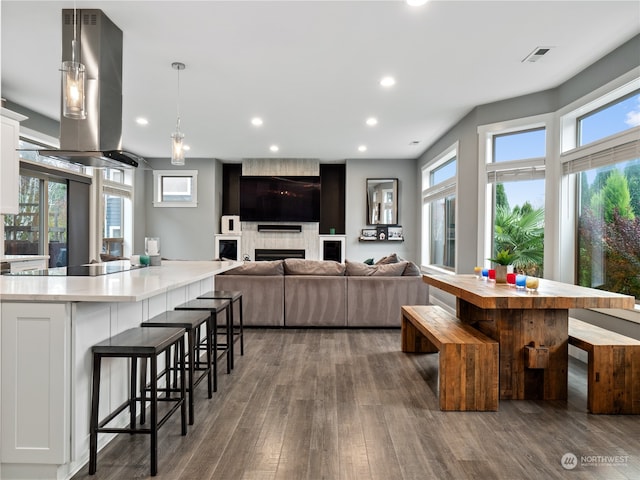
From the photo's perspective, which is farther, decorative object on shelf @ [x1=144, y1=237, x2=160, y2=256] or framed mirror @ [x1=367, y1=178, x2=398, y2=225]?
framed mirror @ [x1=367, y1=178, x2=398, y2=225]

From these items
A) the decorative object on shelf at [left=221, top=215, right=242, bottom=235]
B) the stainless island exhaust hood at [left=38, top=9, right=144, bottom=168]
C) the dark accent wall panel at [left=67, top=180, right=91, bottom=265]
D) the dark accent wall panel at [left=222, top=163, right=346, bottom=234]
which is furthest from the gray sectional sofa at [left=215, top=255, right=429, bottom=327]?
the dark accent wall panel at [left=222, top=163, right=346, bottom=234]

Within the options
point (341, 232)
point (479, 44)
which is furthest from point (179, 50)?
point (341, 232)

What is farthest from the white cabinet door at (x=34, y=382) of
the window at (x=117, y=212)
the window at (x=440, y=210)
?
the window at (x=117, y=212)

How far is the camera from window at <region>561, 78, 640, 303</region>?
11.9ft

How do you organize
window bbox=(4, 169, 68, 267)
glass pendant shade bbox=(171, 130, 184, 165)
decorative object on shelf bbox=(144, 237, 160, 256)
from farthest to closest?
window bbox=(4, 169, 68, 267) → glass pendant shade bbox=(171, 130, 184, 165) → decorative object on shelf bbox=(144, 237, 160, 256)

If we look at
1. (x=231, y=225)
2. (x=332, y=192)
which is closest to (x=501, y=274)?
(x=332, y=192)

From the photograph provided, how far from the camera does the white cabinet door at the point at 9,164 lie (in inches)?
168

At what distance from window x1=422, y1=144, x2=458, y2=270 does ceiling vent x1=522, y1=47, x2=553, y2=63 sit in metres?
2.31

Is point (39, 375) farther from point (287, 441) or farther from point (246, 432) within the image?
point (287, 441)

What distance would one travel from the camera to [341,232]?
9.88 metres

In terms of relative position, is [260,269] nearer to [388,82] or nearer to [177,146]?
[177,146]

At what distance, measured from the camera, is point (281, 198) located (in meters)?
9.25

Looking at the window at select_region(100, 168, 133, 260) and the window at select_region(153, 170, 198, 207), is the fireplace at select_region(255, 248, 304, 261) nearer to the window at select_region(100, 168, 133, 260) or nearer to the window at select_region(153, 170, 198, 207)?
the window at select_region(153, 170, 198, 207)

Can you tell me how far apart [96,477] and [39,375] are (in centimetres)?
57
